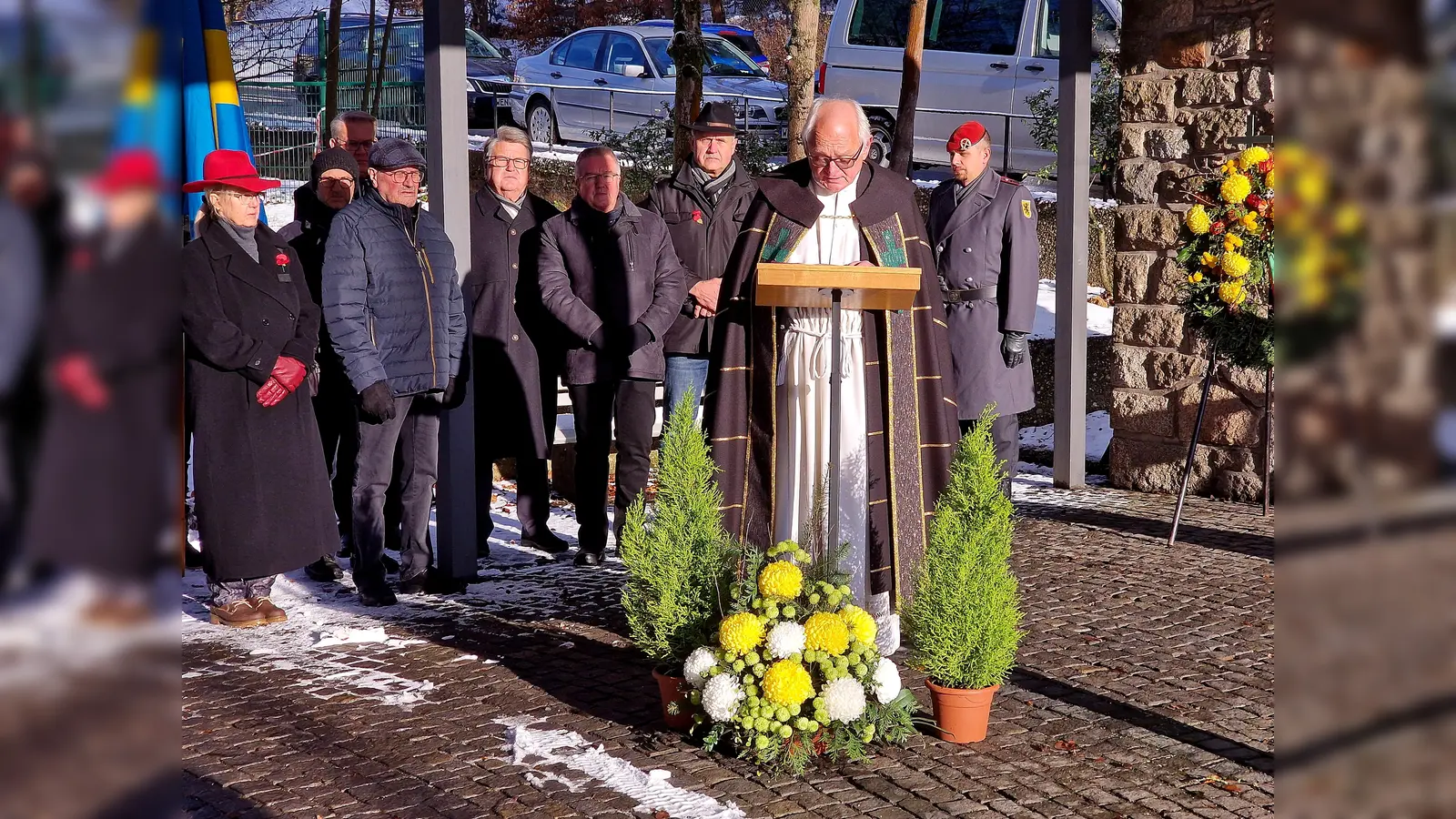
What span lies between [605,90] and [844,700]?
16.4 meters

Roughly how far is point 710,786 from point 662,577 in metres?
0.70

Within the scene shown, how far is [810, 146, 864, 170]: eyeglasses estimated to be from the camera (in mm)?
4637

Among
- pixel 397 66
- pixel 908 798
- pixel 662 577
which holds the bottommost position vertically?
pixel 908 798

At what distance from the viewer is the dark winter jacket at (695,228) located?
6.98 m

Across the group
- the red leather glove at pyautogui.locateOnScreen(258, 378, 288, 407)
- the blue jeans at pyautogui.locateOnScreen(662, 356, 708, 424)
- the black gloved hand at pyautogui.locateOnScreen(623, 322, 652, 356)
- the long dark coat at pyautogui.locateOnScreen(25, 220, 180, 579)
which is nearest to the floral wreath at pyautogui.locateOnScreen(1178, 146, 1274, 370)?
the blue jeans at pyautogui.locateOnScreen(662, 356, 708, 424)

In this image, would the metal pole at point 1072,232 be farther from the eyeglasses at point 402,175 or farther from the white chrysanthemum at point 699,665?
the white chrysanthemum at point 699,665

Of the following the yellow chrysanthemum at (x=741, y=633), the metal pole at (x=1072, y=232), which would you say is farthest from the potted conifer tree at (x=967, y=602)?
the metal pole at (x=1072, y=232)

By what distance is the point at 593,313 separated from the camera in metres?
6.78

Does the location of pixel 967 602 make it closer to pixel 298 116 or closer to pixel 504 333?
pixel 504 333

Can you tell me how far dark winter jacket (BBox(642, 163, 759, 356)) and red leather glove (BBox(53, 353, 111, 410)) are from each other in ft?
20.4

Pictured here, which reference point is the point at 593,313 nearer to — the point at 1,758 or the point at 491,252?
the point at 491,252

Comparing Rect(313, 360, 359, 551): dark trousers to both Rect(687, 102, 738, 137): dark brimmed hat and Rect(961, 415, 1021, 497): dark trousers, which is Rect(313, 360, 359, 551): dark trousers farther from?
Rect(961, 415, 1021, 497): dark trousers

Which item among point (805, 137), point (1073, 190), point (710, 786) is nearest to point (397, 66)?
point (1073, 190)

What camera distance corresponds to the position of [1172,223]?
8.68 metres
